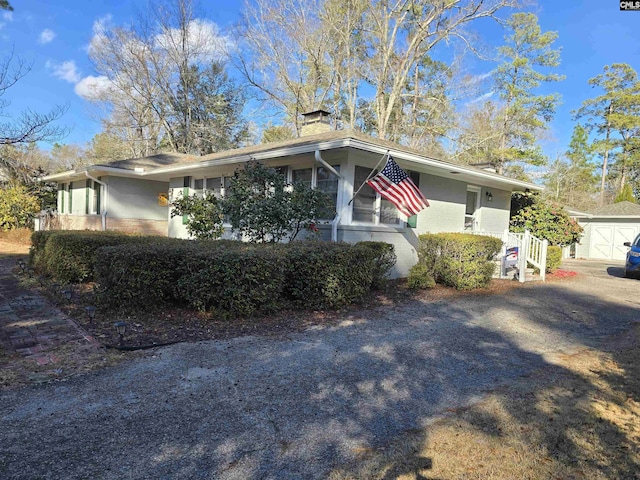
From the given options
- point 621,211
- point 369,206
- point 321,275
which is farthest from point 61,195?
point 621,211

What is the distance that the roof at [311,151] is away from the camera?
801cm

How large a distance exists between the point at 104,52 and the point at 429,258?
81.7ft

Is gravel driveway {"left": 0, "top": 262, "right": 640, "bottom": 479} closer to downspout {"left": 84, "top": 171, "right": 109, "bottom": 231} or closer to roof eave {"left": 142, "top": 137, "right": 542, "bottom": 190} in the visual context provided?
roof eave {"left": 142, "top": 137, "right": 542, "bottom": 190}

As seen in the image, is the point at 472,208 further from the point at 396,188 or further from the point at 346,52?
the point at 346,52

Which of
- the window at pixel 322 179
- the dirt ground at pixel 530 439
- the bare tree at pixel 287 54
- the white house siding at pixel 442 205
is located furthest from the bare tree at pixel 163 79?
the dirt ground at pixel 530 439

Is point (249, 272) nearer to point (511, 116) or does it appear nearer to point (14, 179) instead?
point (14, 179)

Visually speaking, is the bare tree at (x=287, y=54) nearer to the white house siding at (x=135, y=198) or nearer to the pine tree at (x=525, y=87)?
the white house siding at (x=135, y=198)

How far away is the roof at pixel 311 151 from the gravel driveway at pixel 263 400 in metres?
4.05

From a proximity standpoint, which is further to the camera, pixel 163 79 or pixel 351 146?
pixel 163 79

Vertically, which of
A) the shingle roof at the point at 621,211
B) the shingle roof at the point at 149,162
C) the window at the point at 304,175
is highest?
the shingle roof at the point at 149,162

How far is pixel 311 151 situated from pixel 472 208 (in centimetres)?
625

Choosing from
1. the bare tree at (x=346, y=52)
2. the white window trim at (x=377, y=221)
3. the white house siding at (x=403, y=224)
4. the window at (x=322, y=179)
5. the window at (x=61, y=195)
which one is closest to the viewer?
the white house siding at (x=403, y=224)

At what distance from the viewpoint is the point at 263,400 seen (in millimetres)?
3109

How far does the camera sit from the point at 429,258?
8766mm
